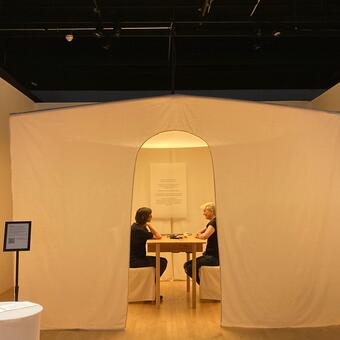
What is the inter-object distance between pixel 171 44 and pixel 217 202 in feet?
10.5

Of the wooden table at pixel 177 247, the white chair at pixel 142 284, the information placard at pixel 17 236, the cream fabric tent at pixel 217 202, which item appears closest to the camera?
the information placard at pixel 17 236

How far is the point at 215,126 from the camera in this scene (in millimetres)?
5168

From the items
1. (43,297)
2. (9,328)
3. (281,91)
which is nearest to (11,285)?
(43,297)

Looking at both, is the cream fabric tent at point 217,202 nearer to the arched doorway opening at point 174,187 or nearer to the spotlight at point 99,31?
the spotlight at point 99,31

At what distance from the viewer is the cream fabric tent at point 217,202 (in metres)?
5.04

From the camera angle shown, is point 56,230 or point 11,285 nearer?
point 56,230

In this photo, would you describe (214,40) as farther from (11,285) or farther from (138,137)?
(11,285)

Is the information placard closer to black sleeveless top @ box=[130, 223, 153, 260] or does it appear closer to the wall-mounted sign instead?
black sleeveless top @ box=[130, 223, 153, 260]

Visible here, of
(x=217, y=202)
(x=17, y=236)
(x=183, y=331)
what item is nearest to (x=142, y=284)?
(x=183, y=331)

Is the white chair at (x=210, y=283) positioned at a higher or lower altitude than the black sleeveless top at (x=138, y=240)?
lower

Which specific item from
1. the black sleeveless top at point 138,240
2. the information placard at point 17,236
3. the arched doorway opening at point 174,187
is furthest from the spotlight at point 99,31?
the information placard at point 17,236

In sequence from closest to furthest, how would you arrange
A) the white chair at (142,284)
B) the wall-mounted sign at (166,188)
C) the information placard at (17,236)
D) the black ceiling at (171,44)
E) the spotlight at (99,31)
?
the information placard at (17,236)
the white chair at (142,284)
the spotlight at (99,31)
the black ceiling at (171,44)
the wall-mounted sign at (166,188)

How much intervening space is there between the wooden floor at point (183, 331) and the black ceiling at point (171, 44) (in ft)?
10.2

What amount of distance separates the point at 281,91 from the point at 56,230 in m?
5.99
